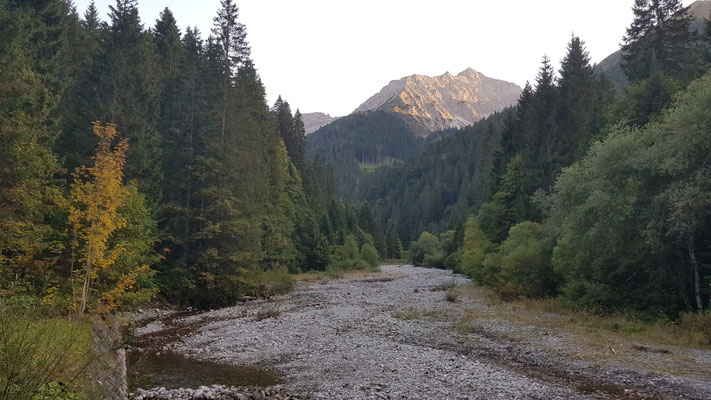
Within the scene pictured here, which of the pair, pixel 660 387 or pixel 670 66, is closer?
pixel 660 387

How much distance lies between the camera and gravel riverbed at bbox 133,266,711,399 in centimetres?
1320

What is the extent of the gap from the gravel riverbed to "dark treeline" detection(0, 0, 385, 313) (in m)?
3.97

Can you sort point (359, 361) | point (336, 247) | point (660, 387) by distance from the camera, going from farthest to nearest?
1. point (336, 247)
2. point (359, 361)
3. point (660, 387)

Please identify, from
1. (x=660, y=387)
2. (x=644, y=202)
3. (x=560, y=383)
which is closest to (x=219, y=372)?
(x=560, y=383)

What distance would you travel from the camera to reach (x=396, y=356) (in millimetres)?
17781

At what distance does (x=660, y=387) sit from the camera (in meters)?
13.0

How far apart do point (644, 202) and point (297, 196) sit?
173 feet

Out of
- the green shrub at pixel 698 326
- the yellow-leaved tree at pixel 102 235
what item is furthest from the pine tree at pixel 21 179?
the green shrub at pixel 698 326

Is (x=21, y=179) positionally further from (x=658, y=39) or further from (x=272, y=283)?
(x=658, y=39)

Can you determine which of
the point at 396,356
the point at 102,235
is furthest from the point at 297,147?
the point at 396,356

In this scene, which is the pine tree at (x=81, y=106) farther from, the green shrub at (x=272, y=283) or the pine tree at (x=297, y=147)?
the pine tree at (x=297, y=147)

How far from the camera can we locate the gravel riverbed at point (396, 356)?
520 inches

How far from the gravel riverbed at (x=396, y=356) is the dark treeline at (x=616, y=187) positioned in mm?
6034

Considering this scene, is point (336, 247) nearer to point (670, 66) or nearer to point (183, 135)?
point (183, 135)
